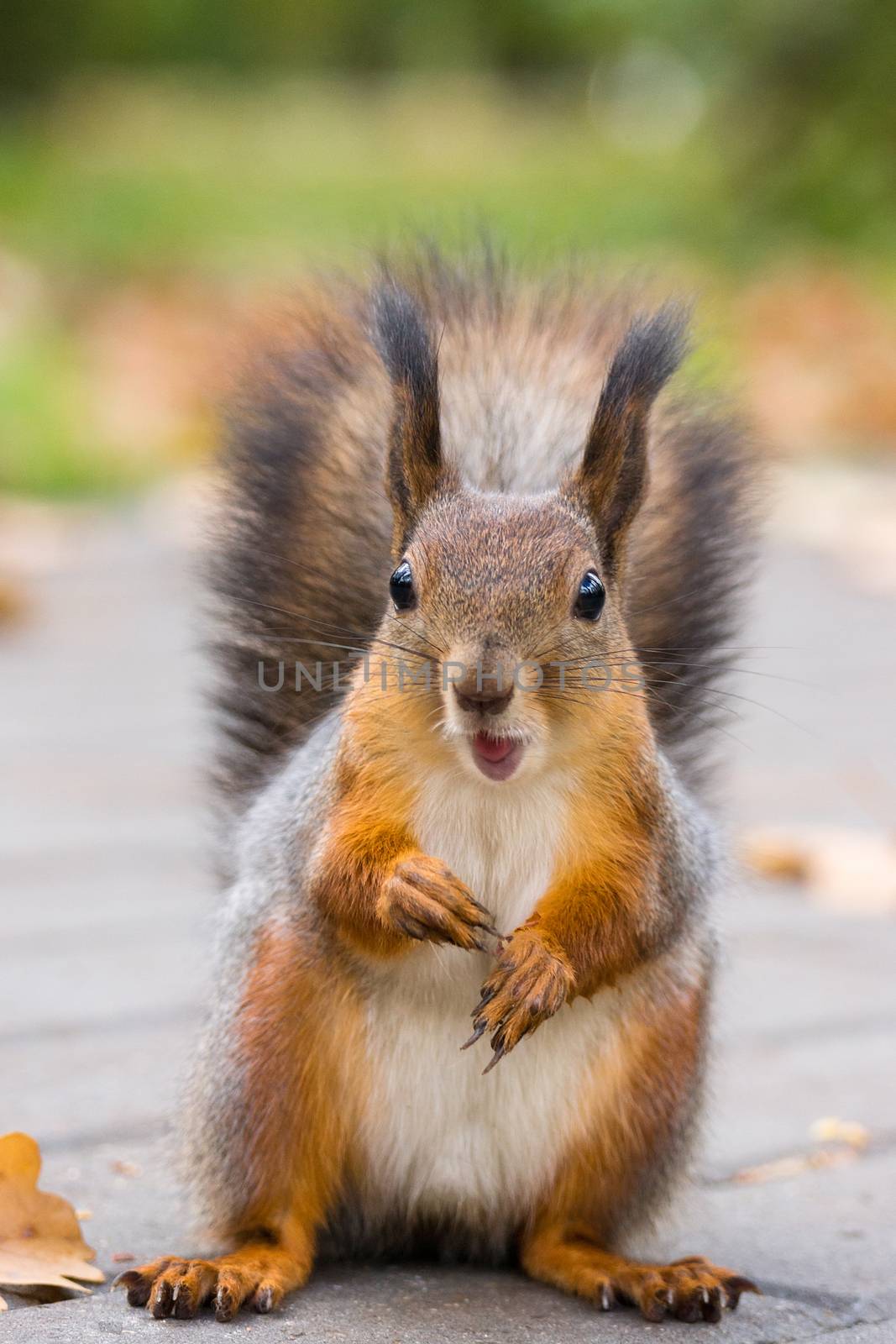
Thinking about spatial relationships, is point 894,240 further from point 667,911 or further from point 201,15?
point 201,15

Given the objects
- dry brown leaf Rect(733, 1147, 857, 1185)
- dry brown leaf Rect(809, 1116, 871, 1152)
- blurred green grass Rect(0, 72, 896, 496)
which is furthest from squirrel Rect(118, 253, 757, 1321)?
blurred green grass Rect(0, 72, 896, 496)

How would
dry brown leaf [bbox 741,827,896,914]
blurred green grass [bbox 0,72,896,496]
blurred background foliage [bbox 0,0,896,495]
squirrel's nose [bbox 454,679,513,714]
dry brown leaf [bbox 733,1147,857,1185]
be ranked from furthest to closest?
blurred background foliage [bbox 0,0,896,495]
blurred green grass [bbox 0,72,896,496]
dry brown leaf [bbox 741,827,896,914]
dry brown leaf [bbox 733,1147,857,1185]
squirrel's nose [bbox 454,679,513,714]

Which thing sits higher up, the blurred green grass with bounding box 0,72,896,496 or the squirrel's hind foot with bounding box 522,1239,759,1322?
the blurred green grass with bounding box 0,72,896,496

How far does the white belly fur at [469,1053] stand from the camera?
155cm

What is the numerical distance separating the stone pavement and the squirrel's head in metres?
0.41

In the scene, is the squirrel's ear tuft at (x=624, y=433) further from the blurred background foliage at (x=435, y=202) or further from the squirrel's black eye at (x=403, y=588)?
the blurred background foliage at (x=435, y=202)

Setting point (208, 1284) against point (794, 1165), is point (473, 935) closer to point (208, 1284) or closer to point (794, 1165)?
point (208, 1284)

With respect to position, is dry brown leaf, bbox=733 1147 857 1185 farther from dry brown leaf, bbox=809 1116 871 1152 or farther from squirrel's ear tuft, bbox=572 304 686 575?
squirrel's ear tuft, bbox=572 304 686 575

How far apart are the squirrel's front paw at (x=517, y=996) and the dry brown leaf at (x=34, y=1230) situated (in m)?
0.35

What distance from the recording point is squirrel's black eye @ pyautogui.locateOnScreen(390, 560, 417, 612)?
1552 mm

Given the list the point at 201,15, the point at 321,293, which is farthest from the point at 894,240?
the point at 201,15

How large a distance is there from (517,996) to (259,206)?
1236cm

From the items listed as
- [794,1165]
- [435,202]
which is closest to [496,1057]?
[794,1165]

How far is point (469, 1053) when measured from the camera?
158 centimetres
